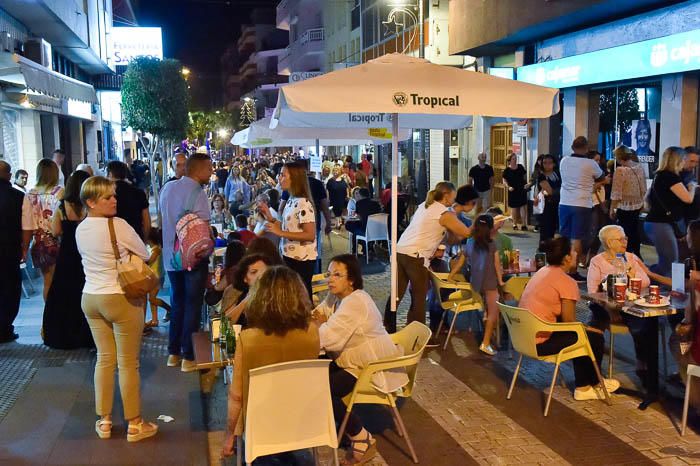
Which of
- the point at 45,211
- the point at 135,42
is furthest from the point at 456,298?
the point at 135,42

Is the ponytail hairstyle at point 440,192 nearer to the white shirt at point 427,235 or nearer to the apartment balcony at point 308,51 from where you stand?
the white shirt at point 427,235

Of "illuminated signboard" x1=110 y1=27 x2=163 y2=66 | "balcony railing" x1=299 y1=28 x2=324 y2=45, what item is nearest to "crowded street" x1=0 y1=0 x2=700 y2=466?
"illuminated signboard" x1=110 y1=27 x2=163 y2=66

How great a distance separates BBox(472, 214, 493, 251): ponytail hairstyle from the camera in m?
7.16

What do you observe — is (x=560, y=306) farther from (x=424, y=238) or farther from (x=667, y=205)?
(x=667, y=205)

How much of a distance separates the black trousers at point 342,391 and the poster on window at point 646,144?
10.2 metres

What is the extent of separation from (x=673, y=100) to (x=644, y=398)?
8.15 metres

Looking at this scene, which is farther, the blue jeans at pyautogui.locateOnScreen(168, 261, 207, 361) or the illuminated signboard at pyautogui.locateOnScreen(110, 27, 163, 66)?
the illuminated signboard at pyautogui.locateOnScreen(110, 27, 163, 66)

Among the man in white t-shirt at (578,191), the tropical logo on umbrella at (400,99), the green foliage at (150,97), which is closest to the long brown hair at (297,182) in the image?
the tropical logo on umbrella at (400,99)

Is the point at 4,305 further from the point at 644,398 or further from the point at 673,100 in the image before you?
the point at 673,100

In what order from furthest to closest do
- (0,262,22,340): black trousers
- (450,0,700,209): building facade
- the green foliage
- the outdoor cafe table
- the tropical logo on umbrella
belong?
the green foliage < (450,0,700,209): building facade < (0,262,22,340): black trousers < the tropical logo on umbrella < the outdoor cafe table

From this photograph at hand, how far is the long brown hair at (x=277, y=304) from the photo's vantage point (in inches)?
157

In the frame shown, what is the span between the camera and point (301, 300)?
13.3ft

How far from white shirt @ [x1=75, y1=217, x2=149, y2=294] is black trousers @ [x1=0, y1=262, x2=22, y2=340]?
11.5 feet

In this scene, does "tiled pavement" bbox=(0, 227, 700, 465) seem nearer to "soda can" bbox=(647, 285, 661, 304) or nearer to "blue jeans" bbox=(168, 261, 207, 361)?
"blue jeans" bbox=(168, 261, 207, 361)
